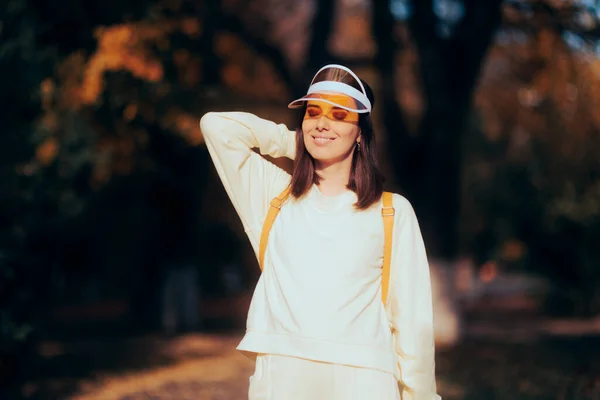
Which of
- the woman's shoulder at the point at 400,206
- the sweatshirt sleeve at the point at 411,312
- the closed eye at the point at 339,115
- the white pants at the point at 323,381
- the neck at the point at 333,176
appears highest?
the closed eye at the point at 339,115

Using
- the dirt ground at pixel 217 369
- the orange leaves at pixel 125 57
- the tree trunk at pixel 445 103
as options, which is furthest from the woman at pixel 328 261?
the tree trunk at pixel 445 103

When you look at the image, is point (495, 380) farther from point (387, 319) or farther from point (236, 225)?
point (236, 225)

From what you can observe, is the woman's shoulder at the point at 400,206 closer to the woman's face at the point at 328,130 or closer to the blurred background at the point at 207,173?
the woman's face at the point at 328,130

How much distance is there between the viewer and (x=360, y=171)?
154 inches

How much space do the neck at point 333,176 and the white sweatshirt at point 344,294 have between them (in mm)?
41

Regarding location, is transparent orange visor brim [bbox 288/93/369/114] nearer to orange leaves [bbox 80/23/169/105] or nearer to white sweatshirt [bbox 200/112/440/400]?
white sweatshirt [bbox 200/112/440/400]

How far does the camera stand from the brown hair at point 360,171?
3830mm

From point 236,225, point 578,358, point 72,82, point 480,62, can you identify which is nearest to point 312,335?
point 72,82

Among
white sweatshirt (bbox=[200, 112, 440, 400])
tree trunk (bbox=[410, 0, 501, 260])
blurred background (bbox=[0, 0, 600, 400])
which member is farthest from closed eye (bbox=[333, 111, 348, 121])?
tree trunk (bbox=[410, 0, 501, 260])

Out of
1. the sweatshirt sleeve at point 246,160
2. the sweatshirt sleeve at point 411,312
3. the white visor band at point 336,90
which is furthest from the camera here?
the sweatshirt sleeve at point 246,160

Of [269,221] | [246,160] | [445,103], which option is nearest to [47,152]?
[445,103]

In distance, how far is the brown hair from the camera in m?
3.83

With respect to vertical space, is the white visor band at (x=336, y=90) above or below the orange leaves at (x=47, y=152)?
below

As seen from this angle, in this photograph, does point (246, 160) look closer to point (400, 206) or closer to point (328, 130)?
point (328, 130)
